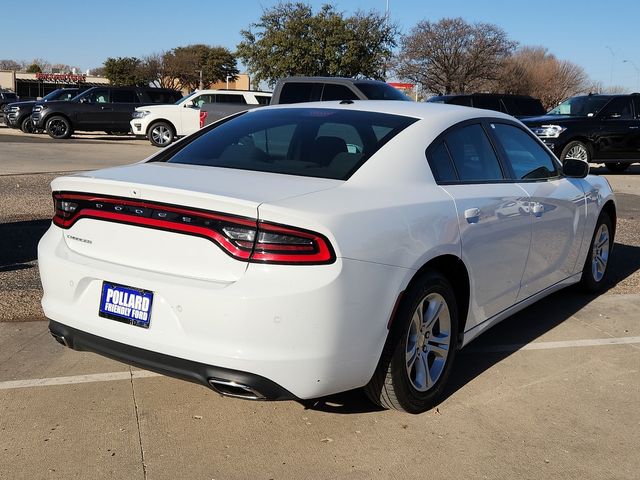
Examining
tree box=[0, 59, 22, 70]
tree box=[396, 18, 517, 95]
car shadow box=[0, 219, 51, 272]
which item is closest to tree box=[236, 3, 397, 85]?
tree box=[396, 18, 517, 95]

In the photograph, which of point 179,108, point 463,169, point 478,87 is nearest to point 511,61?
point 478,87

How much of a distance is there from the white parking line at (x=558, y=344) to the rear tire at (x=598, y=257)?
37.3 inches

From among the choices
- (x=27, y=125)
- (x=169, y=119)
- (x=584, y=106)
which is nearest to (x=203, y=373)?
(x=584, y=106)

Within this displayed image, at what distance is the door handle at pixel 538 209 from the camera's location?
4.77 metres

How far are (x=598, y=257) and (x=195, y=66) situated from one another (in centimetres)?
A: 6759

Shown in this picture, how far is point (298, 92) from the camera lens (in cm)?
1545

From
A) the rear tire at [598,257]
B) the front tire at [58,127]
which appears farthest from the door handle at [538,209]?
the front tire at [58,127]

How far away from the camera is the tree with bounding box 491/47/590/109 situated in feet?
175

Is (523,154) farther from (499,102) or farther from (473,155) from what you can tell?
(499,102)

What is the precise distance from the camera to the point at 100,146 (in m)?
22.0

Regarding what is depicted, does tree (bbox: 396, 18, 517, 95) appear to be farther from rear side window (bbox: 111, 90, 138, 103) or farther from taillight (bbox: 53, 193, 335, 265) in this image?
taillight (bbox: 53, 193, 335, 265)

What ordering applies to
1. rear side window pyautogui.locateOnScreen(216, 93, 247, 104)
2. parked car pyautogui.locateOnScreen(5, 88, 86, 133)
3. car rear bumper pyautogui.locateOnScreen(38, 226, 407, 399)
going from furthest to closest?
parked car pyautogui.locateOnScreen(5, 88, 86, 133) < rear side window pyautogui.locateOnScreen(216, 93, 247, 104) < car rear bumper pyautogui.locateOnScreen(38, 226, 407, 399)

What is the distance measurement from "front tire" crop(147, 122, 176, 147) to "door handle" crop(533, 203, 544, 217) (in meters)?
18.6

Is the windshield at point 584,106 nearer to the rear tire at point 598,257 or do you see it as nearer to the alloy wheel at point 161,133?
the alloy wheel at point 161,133
